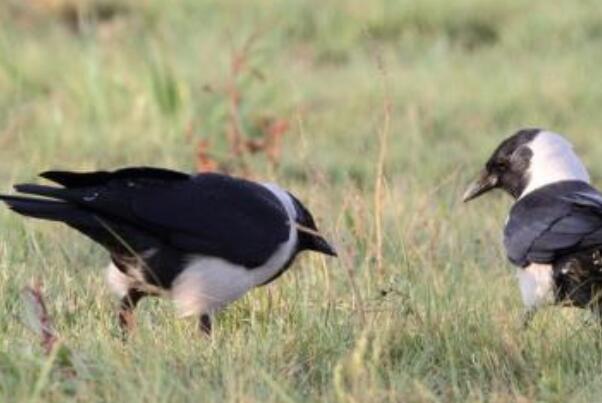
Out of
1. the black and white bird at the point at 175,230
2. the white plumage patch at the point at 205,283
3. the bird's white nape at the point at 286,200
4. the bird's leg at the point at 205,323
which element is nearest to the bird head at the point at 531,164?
the bird's white nape at the point at 286,200

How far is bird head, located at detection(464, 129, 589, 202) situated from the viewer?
18.4 feet

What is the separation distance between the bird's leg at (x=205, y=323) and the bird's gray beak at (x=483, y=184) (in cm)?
145

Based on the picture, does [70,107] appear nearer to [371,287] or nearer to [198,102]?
[198,102]

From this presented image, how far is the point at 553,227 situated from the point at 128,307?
1375 millimetres

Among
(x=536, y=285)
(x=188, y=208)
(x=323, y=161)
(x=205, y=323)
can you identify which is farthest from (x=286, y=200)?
(x=323, y=161)

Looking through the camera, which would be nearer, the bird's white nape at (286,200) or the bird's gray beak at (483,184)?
the bird's white nape at (286,200)

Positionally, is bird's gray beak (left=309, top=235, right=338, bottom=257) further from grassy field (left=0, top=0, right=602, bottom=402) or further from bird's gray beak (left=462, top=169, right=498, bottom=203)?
bird's gray beak (left=462, top=169, right=498, bottom=203)

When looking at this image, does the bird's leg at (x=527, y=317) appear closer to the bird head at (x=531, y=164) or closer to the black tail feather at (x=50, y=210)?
the bird head at (x=531, y=164)

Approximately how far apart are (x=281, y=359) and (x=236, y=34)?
5948 millimetres

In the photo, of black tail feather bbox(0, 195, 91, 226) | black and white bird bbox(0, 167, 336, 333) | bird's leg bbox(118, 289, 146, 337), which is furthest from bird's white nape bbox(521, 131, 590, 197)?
black tail feather bbox(0, 195, 91, 226)

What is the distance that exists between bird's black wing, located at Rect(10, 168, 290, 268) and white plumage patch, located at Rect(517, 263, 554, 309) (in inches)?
31.1

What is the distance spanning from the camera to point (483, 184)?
5984 mm

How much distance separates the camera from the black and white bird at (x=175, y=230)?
486cm

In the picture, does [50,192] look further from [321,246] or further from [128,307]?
[321,246]
